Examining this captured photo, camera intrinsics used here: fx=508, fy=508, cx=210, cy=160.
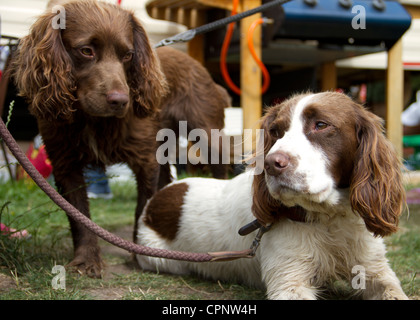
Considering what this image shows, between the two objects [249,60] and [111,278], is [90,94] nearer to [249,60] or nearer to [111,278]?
[111,278]

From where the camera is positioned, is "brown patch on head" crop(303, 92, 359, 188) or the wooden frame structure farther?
the wooden frame structure

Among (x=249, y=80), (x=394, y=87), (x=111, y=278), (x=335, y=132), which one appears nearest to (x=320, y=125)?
(x=335, y=132)

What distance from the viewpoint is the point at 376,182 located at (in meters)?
1.73

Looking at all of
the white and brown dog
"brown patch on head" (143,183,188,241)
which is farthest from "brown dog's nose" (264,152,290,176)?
"brown patch on head" (143,183,188,241)

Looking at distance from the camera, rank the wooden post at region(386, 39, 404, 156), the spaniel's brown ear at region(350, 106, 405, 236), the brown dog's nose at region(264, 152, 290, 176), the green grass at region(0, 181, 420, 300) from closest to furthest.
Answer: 1. the brown dog's nose at region(264, 152, 290, 176)
2. the spaniel's brown ear at region(350, 106, 405, 236)
3. the green grass at region(0, 181, 420, 300)
4. the wooden post at region(386, 39, 404, 156)

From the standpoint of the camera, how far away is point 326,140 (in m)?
1.72

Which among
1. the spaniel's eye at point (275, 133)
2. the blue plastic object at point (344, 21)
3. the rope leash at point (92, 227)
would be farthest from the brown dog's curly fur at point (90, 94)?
the blue plastic object at point (344, 21)

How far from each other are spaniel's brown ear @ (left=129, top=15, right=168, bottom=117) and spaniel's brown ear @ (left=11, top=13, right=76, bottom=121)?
360 mm

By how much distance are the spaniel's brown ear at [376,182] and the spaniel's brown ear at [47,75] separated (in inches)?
48.0

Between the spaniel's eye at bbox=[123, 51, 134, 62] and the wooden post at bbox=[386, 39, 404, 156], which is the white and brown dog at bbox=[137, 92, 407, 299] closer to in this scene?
the spaniel's eye at bbox=[123, 51, 134, 62]

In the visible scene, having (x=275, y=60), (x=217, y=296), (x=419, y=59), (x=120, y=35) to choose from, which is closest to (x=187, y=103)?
(x=120, y=35)

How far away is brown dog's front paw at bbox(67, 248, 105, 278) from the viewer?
2.28m

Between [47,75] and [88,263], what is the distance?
0.86 meters

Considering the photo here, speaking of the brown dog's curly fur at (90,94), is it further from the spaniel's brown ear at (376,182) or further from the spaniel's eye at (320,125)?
the spaniel's brown ear at (376,182)
